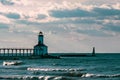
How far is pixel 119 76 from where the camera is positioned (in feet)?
242

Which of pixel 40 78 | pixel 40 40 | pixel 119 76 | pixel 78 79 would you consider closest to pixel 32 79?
pixel 40 78

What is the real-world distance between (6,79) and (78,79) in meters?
9.46

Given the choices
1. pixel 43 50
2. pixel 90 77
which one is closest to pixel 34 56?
pixel 43 50

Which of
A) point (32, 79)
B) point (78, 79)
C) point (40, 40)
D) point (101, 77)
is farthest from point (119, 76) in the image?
point (40, 40)

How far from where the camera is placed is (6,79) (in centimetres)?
6975

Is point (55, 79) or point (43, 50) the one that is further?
point (43, 50)

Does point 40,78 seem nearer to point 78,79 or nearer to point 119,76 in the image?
point 78,79

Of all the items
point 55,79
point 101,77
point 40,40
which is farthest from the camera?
point 40,40

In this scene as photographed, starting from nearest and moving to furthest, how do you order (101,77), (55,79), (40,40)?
(55,79)
(101,77)
(40,40)

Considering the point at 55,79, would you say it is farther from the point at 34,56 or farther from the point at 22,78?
the point at 34,56

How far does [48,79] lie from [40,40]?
125910 mm

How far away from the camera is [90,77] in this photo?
73938 millimetres

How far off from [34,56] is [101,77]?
414ft

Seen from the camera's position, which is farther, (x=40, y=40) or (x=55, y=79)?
(x=40, y=40)
